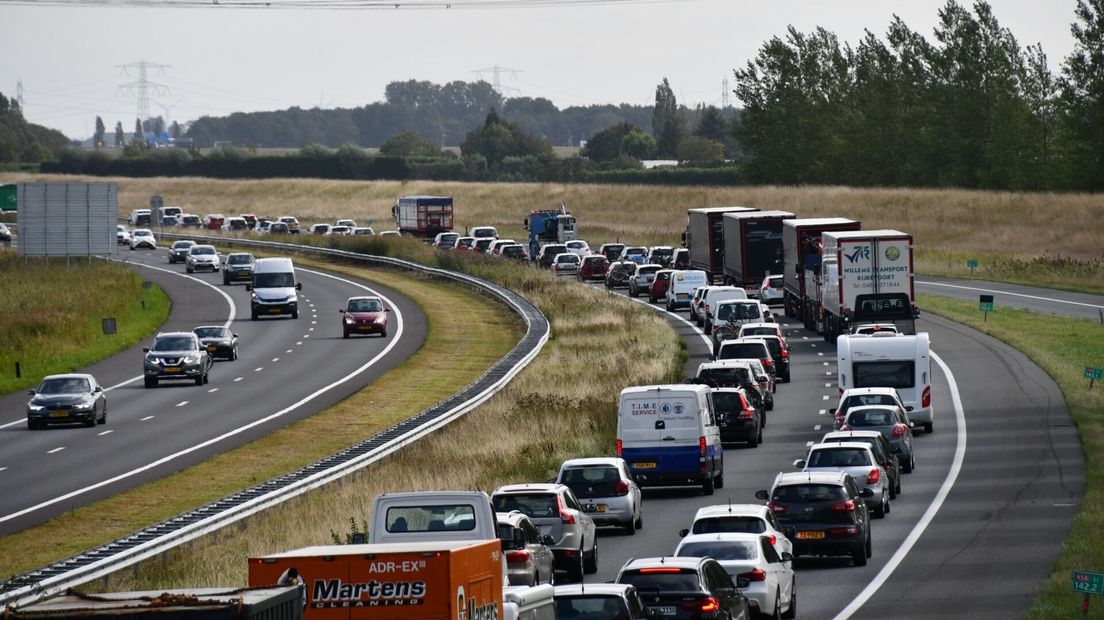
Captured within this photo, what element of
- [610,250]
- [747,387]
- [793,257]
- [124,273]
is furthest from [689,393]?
[610,250]

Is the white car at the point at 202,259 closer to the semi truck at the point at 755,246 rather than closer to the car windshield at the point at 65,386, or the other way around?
the semi truck at the point at 755,246

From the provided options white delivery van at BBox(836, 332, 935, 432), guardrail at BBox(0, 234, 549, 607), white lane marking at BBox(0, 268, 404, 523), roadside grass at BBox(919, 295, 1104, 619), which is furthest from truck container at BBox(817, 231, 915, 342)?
white lane marking at BBox(0, 268, 404, 523)

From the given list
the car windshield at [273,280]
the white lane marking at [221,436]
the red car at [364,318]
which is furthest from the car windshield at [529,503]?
the car windshield at [273,280]

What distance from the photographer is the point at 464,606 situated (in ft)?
48.5

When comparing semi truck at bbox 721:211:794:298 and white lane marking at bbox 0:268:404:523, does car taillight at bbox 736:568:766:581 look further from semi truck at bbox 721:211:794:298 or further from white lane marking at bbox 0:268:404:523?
semi truck at bbox 721:211:794:298

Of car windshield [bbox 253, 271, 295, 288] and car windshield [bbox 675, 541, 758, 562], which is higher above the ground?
car windshield [bbox 253, 271, 295, 288]

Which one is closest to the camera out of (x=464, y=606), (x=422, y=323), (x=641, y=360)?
(x=464, y=606)

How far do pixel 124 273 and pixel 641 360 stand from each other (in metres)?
42.3

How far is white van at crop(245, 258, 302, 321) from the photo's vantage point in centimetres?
7838

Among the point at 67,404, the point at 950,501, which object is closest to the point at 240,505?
the point at 950,501

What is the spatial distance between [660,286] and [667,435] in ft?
161

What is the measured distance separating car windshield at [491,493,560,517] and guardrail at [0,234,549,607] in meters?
4.52

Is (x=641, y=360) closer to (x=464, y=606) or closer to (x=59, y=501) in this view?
(x=59, y=501)

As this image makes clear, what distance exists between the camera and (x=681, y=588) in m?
20.4
